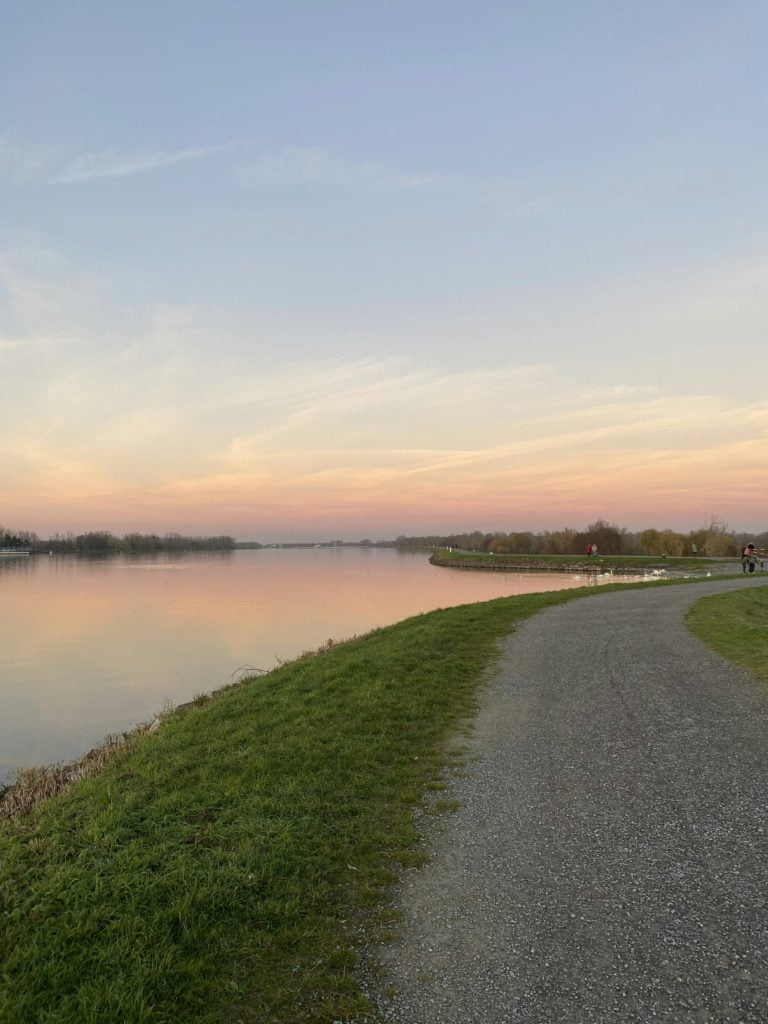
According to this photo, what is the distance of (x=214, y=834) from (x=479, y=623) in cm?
1457

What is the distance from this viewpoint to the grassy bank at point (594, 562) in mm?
58422

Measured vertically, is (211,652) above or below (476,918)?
below

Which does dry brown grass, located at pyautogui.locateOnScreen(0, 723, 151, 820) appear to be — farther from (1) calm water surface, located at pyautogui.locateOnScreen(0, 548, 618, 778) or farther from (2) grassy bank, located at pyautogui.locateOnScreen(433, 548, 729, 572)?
(2) grassy bank, located at pyautogui.locateOnScreen(433, 548, 729, 572)

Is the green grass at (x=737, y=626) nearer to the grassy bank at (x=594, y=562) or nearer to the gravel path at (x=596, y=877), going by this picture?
the gravel path at (x=596, y=877)

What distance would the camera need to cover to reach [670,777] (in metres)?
7.16

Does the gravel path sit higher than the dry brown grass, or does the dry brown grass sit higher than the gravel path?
the gravel path

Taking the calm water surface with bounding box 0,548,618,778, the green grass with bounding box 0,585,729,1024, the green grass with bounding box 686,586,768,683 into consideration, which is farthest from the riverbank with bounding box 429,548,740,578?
the green grass with bounding box 0,585,729,1024

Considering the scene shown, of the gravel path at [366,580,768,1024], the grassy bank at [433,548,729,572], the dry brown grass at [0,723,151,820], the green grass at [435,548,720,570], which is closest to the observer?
the gravel path at [366,580,768,1024]

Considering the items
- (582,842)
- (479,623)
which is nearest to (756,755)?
(582,842)

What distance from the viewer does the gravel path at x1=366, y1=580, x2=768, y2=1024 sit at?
3.71 m

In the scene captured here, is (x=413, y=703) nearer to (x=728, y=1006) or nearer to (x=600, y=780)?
(x=600, y=780)

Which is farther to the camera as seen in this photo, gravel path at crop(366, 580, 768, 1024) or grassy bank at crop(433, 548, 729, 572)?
grassy bank at crop(433, 548, 729, 572)

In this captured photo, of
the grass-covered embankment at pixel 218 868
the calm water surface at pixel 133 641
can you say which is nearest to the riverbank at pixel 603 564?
the calm water surface at pixel 133 641

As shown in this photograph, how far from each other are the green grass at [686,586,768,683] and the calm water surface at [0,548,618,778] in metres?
13.8
